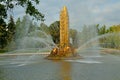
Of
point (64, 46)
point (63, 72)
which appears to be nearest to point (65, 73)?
point (63, 72)

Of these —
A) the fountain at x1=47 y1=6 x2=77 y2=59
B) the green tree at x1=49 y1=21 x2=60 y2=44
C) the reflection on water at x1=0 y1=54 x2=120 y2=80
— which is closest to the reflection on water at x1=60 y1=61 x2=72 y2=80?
the reflection on water at x1=0 y1=54 x2=120 y2=80

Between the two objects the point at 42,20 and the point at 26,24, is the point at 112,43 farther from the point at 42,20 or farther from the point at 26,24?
the point at 42,20

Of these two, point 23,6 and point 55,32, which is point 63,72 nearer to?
point 23,6

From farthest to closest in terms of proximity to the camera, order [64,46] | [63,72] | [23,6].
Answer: [64,46] → [63,72] → [23,6]

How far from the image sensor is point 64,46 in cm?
2855

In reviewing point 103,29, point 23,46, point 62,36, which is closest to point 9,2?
point 62,36

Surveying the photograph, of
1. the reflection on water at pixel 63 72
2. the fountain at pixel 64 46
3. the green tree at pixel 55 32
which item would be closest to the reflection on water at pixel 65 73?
the reflection on water at pixel 63 72

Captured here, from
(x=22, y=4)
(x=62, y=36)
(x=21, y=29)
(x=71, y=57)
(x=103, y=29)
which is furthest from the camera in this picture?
(x=103, y=29)

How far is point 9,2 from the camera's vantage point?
10102 mm

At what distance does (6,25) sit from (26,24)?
56904mm

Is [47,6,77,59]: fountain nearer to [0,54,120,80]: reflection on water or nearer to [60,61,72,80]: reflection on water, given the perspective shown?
[0,54,120,80]: reflection on water

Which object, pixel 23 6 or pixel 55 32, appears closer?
pixel 23 6

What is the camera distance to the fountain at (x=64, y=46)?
2756 centimetres

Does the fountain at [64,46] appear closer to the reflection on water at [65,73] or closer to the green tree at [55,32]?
the reflection on water at [65,73]
